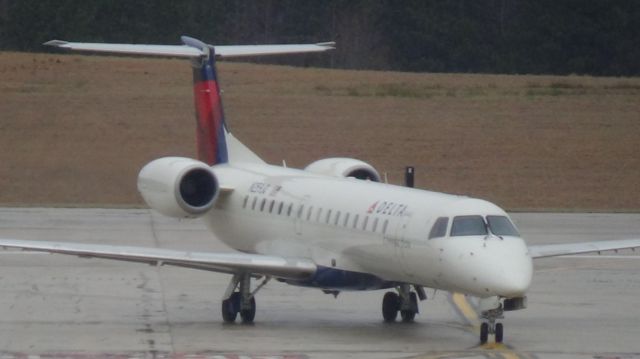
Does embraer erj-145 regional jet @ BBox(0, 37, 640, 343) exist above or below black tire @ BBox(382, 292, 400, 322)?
above

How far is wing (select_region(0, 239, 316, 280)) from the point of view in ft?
67.9

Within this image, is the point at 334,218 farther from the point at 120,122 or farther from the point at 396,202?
the point at 120,122

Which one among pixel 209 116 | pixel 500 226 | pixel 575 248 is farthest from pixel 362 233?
pixel 209 116

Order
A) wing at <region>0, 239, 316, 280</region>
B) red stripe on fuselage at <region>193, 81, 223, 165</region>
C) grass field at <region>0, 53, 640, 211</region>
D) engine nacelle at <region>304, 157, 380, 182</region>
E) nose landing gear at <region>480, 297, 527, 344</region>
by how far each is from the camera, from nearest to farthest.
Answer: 1. nose landing gear at <region>480, 297, 527, 344</region>
2. wing at <region>0, 239, 316, 280</region>
3. engine nacelle at <region>304, 157, 380, 182</region>
4. red stripe on fuselage at <region>193, 81, 223, 165</region>
5. grass field at <region>0, 53, 640, 211</region>

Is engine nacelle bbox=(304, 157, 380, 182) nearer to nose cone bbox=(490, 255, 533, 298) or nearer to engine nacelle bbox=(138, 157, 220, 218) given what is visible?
engine nacelle bbox=(138, 157, 220, 218)

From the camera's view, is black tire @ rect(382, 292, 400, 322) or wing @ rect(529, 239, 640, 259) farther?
black tire @ rect(382, 292, 400, 322)

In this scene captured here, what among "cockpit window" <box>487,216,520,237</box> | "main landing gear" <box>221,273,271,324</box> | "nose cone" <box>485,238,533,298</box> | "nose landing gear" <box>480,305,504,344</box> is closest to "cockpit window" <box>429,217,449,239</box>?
"cockpit window" <box>487,216,520,237</box>

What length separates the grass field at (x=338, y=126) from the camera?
49.5 meters

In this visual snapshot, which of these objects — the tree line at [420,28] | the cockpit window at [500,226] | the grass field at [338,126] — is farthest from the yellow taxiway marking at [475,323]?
the tree line at [420,28]

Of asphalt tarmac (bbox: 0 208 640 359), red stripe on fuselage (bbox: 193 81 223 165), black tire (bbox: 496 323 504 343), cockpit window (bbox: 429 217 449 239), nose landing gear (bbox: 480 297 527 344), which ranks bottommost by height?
asphalt tarmac (bbox: 0 208 640 359)

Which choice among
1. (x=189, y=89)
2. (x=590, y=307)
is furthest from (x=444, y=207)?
(x=189, y=89)

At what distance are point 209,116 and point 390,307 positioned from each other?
5.68 meters

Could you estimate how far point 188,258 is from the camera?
21.2 metres

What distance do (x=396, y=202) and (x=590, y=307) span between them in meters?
4.78
